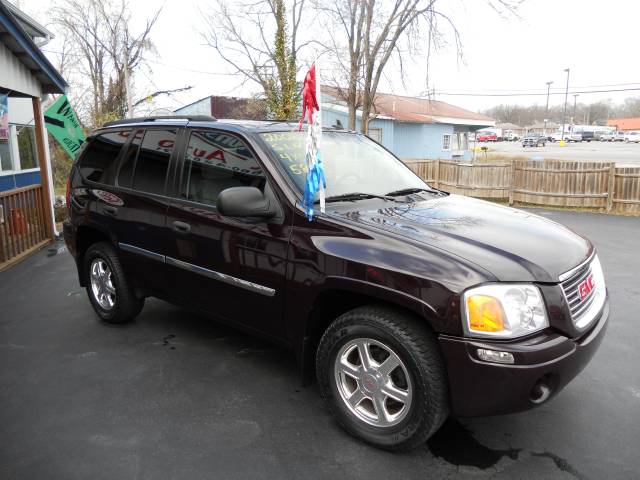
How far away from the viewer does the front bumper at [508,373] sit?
240 cm

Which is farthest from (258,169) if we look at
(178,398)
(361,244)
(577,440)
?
(577,440)

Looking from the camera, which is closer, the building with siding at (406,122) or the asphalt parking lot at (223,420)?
the asphalt parking lot at (223,420)

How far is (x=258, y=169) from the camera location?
338 centimetres

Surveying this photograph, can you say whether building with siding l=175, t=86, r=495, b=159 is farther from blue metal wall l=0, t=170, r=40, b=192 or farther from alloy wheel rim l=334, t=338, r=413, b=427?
alloy wheel rim l=334, t=338, r=413, b=427

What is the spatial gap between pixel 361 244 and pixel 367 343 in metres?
0.56

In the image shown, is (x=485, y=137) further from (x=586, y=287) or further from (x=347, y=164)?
(x=586, y=287)

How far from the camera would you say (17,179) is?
1395 cm

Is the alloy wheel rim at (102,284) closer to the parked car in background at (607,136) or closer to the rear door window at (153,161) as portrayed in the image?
the rear door window at (153,161)

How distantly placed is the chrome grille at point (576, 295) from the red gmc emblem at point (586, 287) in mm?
18

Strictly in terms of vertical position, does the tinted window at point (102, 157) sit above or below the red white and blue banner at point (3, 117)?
below

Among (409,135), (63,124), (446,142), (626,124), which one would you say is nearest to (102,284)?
(63,124)

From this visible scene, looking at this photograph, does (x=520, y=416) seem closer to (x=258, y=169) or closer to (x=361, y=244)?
(x=361, y=244)

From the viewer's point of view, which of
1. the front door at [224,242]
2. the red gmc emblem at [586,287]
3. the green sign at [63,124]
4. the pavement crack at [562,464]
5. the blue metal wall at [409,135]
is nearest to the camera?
the pavement crack at [562,464]

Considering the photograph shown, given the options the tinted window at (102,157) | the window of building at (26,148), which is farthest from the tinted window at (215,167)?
the window of building at (26,148)
